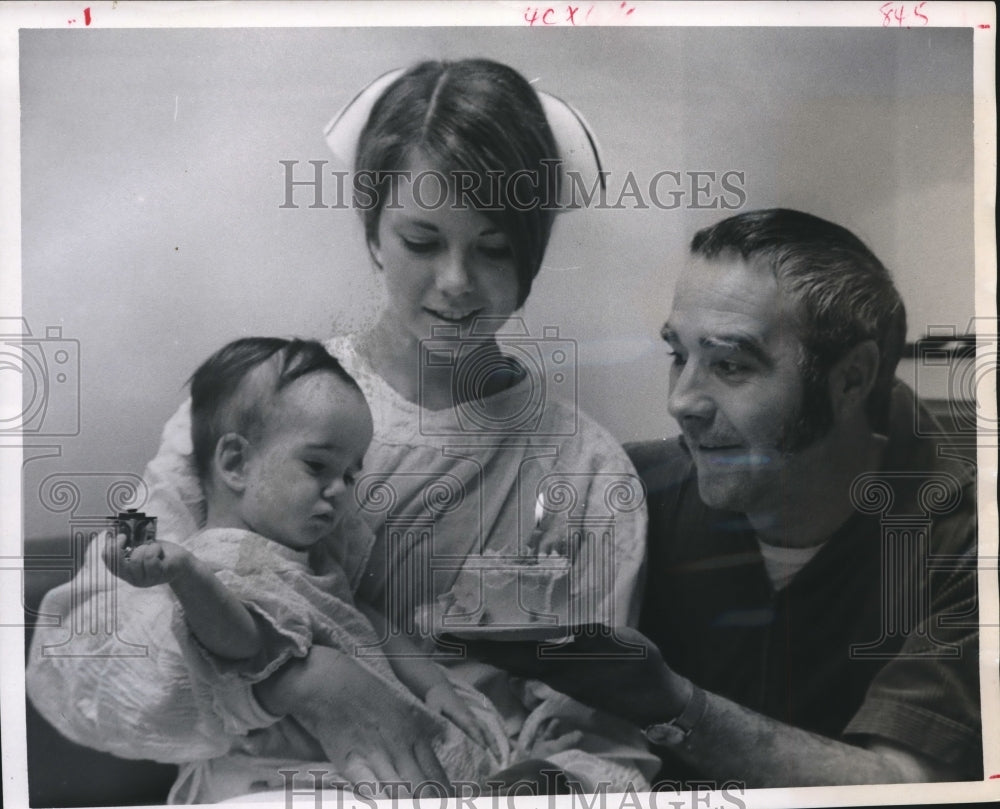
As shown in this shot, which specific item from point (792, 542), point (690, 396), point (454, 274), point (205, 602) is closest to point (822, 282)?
point (690, 396)

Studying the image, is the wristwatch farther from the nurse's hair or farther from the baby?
the nurse's hair

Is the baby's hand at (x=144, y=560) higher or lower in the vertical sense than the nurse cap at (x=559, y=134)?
lower

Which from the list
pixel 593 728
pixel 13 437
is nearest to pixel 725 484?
pixel 593 728

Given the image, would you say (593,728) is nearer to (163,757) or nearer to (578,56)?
(163,757)

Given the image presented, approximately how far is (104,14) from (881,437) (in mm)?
1855

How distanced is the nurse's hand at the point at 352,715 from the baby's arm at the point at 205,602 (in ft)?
0.33

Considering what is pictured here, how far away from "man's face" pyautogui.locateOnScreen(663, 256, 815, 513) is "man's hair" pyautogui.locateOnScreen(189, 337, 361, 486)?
0.79 m

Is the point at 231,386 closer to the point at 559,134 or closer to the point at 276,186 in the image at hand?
the point at 276,186

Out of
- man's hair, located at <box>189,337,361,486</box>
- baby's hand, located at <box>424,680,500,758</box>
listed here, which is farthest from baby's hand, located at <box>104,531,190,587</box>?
baby's hand, located at <box>424,680,500,758</box>

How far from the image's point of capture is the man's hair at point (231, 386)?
2125mm

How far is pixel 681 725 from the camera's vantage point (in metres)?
2.20

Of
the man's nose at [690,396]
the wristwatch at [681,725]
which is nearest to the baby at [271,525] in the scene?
the wristwatch at [681,725]

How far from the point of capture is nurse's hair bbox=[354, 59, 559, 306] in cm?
214

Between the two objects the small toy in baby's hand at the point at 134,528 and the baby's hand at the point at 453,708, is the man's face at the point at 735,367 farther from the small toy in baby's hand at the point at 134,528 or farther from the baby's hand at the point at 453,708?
the small toy in baby's hand at the point at 134,528
